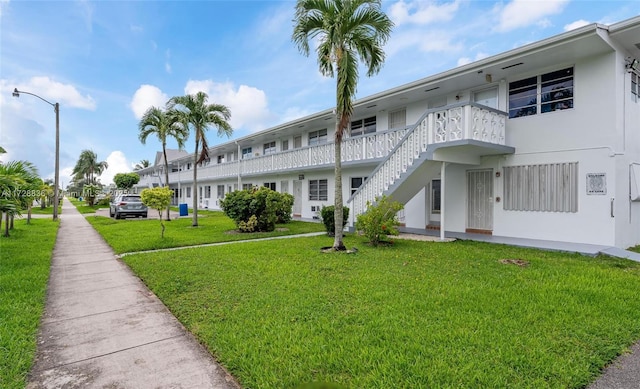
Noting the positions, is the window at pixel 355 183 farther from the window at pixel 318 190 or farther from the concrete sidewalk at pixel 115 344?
A: the concrete sidewalk at pixel 115 344

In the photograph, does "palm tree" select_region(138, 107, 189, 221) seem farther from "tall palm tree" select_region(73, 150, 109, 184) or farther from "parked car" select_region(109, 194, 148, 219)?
"tall palm tree" select_region(73, 150, 109, 184)

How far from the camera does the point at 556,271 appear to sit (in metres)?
6.66

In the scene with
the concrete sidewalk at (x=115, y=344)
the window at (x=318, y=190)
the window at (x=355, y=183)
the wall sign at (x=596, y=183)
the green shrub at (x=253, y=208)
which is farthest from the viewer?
the window at (x=318, y=190)

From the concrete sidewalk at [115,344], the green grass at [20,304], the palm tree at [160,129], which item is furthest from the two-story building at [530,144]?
the palm tree at [160,129]

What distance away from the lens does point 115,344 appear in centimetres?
379

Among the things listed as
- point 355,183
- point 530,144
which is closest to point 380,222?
point 530,144

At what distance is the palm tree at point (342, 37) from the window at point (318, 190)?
9031 millimetres

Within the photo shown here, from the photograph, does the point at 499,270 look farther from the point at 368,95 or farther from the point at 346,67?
the point at 368,95

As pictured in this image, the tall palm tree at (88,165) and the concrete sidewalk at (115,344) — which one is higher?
the tall palm tree at (88,165)

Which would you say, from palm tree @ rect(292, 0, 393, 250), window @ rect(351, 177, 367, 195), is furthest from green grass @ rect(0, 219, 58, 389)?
window @ rect(351, 177, 367, 195)

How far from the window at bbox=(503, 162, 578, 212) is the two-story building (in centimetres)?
3

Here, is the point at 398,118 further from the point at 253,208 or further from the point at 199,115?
the point at 199,115

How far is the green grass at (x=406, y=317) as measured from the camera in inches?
121

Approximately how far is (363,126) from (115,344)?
14.6 m
